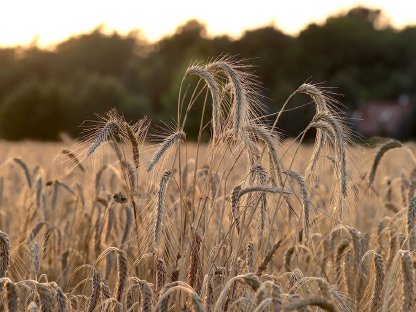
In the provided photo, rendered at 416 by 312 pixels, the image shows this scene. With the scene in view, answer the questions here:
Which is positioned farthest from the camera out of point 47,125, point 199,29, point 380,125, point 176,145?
point 199,29

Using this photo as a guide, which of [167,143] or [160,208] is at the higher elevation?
[167,143]

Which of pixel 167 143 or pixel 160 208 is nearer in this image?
pixel 160 208

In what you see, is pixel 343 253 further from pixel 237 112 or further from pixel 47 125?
pixel 47 125

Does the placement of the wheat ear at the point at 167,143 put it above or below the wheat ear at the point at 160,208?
above

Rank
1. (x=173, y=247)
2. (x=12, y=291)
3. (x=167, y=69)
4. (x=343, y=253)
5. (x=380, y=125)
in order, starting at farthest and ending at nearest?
(x=167, y=69), (x=380, y=125), (x=343, y=253), (x=173, y=247), (x=12, y=291)

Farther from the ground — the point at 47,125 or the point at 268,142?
the point at 268,142

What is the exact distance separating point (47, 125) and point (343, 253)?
2270 inches

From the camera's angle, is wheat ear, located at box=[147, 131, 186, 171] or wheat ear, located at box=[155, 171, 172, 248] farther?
wheat ear, located at box=[147, 131, 186, 171]

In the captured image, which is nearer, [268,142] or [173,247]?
[268,142]

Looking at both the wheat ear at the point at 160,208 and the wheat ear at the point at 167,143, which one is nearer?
the wheat ear at the point at 160,208

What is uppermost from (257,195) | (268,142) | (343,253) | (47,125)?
(268,142)

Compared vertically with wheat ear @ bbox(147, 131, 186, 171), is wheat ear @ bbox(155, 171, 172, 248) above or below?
below

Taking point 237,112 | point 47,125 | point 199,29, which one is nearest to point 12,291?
point 237,112

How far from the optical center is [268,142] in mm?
3092
